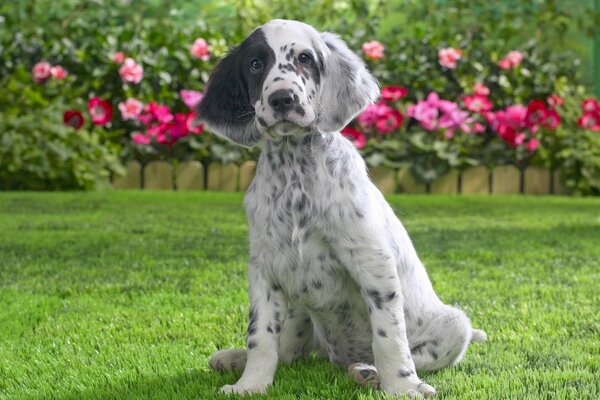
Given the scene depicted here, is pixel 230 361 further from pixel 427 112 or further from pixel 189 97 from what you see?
pixel 427 112

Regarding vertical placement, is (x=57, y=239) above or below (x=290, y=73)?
below

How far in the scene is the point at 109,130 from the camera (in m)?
9.62

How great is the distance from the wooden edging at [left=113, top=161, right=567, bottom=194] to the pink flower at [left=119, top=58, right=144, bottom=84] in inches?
41.8

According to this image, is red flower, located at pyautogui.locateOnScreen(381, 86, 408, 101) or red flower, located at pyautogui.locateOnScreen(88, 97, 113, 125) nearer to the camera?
red flower, located at pyautogui.locateOnScreen(88, 97, 113, 125)

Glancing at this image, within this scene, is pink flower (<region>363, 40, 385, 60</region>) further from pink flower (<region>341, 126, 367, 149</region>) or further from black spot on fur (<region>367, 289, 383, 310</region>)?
black spot on fur (<region>367, 289, 383, 310</region>)

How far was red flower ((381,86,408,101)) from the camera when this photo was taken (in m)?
9.45

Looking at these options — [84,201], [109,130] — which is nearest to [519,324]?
[84,201]

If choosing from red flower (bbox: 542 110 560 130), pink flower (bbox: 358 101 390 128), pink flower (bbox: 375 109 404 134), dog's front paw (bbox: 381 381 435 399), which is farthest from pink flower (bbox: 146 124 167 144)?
dog's front paw (bbox: 381 381 435 399)

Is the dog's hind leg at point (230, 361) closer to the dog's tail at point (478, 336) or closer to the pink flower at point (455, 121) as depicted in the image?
the dog's tail at point (478, 336)

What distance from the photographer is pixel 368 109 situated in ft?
30.7

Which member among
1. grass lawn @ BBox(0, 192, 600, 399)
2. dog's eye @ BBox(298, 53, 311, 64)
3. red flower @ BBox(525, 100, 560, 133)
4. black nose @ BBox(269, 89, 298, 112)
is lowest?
grass lawn @ BBox(0, 192, 600, 399)

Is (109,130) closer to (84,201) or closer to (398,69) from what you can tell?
(84,201)

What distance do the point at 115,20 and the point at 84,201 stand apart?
4375 millimetres

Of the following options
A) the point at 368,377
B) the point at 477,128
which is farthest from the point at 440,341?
the point at 477,128
